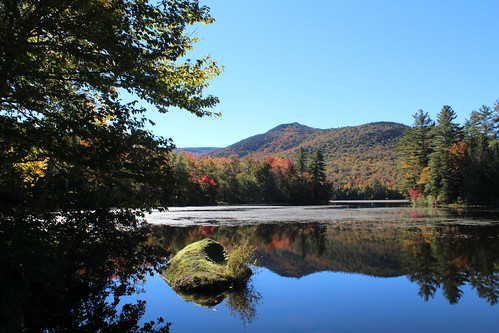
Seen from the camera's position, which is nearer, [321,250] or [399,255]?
[399,255]

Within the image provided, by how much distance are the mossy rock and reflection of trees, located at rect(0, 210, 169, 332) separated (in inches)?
63.8

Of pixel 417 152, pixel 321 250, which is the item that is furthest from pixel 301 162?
pixel 321 250

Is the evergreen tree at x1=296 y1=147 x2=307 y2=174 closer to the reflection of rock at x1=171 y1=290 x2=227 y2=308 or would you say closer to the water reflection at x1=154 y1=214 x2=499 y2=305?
the water reflection at x1=154 y1=214 x2=499 y2=305

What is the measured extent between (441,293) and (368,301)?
2218 millimetres

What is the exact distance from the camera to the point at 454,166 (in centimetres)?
6166

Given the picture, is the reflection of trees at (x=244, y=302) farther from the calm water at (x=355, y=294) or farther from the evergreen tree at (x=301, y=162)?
the evergreen tree at (x=301, y=162)

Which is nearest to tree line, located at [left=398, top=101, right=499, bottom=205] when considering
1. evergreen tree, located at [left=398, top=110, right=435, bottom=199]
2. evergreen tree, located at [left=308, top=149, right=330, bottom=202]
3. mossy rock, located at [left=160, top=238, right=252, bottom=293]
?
evergreen tree, located at [left=398, top=110, right=435, bottom=199]

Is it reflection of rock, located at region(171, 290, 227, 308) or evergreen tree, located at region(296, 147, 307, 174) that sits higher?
evergreen tree, located at region(296, 147, 307, 174)

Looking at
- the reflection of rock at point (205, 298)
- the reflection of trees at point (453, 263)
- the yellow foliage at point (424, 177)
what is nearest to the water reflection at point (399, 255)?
the reflection of trees at point (453, 263)

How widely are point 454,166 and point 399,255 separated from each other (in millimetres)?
55837

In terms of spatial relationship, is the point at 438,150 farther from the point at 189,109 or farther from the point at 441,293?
the point at 189,109

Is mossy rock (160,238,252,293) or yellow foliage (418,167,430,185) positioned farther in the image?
yellow foliage (418,167,430,185)

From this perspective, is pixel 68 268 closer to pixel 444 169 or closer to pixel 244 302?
pixel 244 302

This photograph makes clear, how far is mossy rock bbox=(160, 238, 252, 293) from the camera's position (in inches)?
403
